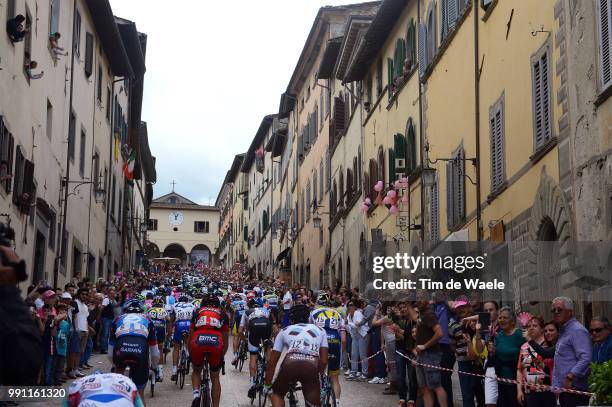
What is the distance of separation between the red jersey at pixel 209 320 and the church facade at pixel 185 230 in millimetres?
109557

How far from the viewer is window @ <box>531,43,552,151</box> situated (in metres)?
16.0

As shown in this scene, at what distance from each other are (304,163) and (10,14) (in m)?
31.4

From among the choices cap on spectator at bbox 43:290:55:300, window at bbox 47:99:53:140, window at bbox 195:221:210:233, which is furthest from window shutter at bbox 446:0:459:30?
window at bbox 195:221:210:233

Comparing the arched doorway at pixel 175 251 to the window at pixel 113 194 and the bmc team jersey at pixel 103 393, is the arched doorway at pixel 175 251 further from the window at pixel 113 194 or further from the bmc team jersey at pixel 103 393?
the bmc team jersey at pixel 103 393

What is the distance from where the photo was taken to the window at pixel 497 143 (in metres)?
18.6

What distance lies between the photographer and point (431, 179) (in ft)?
73.9

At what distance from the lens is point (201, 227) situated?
125 m

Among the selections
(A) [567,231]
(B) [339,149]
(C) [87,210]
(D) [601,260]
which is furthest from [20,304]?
(B) [339,149]

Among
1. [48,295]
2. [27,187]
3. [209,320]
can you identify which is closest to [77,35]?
[27,187]

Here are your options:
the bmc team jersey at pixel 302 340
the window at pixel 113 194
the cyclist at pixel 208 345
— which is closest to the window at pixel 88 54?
the window at pixel 113 194

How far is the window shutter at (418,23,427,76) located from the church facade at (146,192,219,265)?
98.3 m

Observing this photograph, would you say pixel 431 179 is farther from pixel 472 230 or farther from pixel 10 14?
pixel 10 14

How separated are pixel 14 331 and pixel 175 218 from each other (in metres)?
121

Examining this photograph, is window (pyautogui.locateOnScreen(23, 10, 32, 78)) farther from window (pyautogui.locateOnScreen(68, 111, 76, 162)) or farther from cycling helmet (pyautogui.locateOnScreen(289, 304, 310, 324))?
cycling helmet (pyautogui.locateOnScreen(289, 304, 310, 324))
